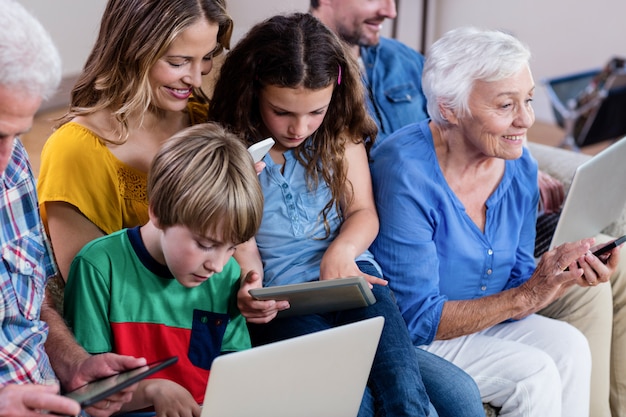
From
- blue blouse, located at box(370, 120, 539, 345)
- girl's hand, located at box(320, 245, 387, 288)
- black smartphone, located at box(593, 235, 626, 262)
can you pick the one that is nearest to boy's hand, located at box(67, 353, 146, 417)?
girl's hand, located at box(320, 245, 387, 288)

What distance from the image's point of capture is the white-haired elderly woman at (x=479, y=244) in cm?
187

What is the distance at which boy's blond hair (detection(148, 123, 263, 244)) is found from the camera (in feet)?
4.59

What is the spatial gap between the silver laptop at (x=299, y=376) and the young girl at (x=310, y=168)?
0.56ft

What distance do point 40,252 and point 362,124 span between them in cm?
78

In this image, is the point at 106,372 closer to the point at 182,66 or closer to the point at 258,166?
the point at 258,166

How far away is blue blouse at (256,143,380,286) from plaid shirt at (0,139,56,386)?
50 centimetres

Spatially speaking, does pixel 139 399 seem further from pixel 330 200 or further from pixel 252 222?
pixel 330 200

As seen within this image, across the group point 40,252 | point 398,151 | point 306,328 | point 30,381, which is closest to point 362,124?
point 398,151

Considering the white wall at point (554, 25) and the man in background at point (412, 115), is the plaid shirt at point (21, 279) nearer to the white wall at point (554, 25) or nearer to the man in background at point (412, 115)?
the man in background at point (412, 115)

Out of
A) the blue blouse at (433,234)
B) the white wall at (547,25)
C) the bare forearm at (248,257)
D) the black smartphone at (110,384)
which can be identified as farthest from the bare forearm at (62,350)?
the white wall at (547,25)

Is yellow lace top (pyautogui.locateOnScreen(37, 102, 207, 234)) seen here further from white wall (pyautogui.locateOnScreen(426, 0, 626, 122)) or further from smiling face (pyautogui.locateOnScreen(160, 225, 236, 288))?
white wall (pyautogui.locateOnScreen(426, 0, 626, 122))

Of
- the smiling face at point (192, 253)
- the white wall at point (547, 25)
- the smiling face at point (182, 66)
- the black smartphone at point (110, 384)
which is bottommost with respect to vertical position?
the white wall at point (547, 25)

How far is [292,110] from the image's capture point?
5.60 feet

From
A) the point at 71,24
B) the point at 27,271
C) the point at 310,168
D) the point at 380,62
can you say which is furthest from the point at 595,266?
the point at 71,24
